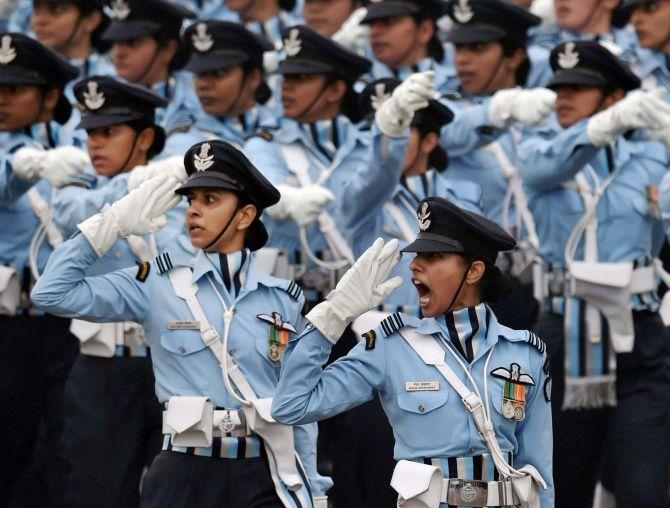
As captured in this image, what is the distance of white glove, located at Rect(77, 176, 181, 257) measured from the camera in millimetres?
8047

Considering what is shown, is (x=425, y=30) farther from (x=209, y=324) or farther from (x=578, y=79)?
(x=209, y=324)

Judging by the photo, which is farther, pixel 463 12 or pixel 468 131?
pixel 463 12

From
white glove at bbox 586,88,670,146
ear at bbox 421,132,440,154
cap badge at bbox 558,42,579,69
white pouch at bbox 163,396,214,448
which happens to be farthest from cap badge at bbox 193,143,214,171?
cap badge at bbox 558,42,579,69

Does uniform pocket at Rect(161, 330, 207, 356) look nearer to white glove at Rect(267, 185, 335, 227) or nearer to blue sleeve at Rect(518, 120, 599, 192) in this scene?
white glove at Rect(267, 185, 335, 227)

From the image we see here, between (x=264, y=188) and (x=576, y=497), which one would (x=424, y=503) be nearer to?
(x=264, y=188)

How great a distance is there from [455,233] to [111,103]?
278 cm

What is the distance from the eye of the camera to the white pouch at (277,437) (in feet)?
25.9

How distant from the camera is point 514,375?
7352 mm

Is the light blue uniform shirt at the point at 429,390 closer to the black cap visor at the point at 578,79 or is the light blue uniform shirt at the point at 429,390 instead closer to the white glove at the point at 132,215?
the white glove at the point at 132,215

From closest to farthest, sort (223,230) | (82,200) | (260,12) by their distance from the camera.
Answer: (223,230) < (82,200) < (260,12)

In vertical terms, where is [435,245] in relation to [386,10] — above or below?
below

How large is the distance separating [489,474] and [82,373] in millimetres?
2981

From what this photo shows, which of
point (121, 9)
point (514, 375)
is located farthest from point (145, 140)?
point (514, 375)

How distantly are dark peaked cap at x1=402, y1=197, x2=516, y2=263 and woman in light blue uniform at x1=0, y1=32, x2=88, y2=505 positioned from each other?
285 cm
